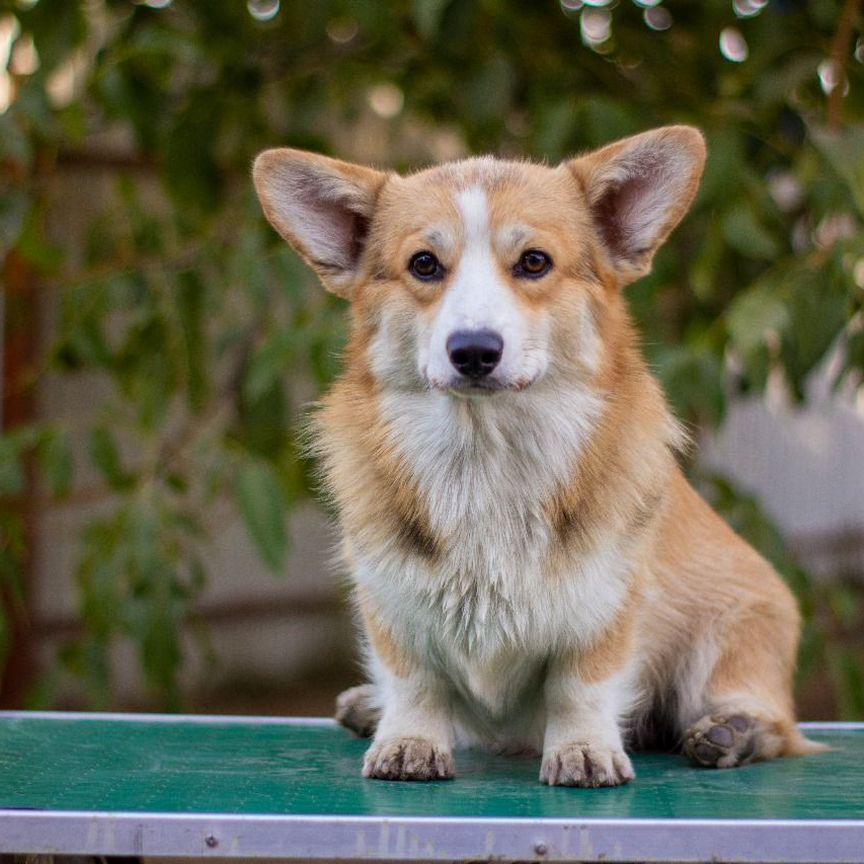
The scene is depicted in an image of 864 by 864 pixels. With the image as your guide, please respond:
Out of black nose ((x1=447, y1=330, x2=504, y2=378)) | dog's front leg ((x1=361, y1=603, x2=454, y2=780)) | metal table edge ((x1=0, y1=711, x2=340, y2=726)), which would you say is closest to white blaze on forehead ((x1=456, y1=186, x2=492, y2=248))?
black nose ((x1=447, y1=330, x2=504, y2=378))

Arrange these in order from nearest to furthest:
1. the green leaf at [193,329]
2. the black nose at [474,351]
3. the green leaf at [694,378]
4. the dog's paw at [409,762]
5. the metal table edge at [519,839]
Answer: the metal table edge at [519,839], the black nose at [474,351], the dog's paw at [409,762], the green leaf at [694,378], the green leaf at [193,329]

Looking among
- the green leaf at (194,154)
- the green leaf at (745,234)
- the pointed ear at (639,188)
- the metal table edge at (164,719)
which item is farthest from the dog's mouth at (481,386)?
the green leaf at (194,154)

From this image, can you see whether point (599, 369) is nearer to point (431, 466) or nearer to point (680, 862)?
point (431, 466)

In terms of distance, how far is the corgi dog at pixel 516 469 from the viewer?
2.58m

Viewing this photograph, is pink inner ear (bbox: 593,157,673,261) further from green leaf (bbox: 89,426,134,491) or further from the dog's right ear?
green leaf (bbox: 89,426,134,491)

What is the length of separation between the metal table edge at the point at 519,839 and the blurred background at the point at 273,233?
1.30 meters

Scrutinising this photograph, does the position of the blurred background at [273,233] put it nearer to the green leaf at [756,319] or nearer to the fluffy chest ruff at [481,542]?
the green leaf at [756,319]

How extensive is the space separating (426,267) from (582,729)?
0.95 m

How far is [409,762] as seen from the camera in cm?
256

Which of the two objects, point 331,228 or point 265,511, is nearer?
point 331,228

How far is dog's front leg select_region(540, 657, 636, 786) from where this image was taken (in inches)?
98.8

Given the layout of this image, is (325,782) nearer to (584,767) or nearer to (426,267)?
(584,767)

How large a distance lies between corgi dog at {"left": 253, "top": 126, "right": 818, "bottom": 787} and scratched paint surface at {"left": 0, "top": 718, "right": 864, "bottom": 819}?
0.30ft

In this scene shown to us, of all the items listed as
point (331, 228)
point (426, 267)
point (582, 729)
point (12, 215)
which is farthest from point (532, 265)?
point (12, 215)
